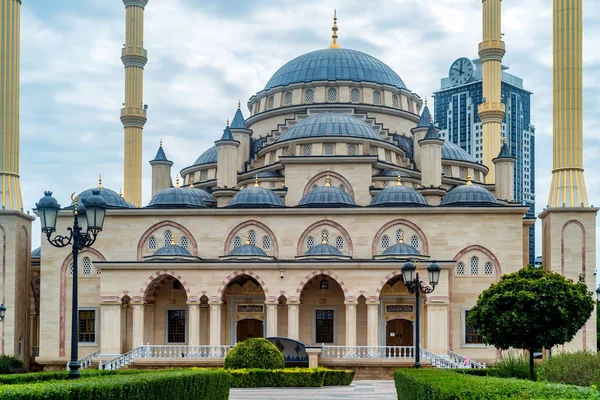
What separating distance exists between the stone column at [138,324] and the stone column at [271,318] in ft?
15.4

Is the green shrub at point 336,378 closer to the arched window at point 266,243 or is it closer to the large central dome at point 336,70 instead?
the arched window at point 266,243

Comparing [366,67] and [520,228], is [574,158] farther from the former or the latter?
[366,67]

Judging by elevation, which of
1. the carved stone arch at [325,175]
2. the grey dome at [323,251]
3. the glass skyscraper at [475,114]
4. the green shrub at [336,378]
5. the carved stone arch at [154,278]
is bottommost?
the green shrub at [336,378]

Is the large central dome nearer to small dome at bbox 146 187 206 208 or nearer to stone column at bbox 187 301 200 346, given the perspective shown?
small dome at bbox 146 187 206 208

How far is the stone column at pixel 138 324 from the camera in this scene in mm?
33469

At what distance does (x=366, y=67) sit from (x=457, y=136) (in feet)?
171

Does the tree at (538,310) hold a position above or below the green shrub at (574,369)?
above

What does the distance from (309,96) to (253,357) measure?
938 inches

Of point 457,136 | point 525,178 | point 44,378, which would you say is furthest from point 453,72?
point 44,378

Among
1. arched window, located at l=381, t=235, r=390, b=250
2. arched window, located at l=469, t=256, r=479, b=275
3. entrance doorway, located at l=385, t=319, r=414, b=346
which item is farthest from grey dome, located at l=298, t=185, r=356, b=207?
arched window, located at l=469, t=256, r=479, b=275

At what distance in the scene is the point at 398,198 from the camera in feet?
120

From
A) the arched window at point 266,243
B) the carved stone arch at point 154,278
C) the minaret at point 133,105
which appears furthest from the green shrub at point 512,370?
the minaret at point 133,105

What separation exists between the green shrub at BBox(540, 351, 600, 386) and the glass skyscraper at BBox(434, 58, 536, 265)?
78958 millimetres

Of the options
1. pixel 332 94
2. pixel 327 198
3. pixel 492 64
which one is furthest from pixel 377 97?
pixel 327 198
